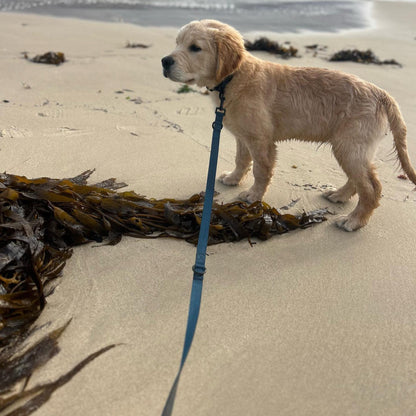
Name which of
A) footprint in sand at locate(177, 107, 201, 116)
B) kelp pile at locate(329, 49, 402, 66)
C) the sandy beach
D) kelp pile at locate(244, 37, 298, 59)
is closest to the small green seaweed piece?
footprint in sand at locate(177, 107, 201, 116)

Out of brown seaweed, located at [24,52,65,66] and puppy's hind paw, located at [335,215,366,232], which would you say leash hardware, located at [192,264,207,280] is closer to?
puppy's hind paw, located at [335,215,366,232]

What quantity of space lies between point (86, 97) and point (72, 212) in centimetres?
308

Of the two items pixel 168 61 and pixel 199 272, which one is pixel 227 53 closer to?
pixel 168 61

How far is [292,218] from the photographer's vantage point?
10.6 feet

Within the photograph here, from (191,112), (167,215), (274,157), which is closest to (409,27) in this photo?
(191,112)

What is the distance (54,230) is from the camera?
8.99ft

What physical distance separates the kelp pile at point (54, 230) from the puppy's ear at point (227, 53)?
3.34 feet

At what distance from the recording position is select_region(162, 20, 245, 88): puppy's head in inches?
121

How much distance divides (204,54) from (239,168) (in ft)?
3.89

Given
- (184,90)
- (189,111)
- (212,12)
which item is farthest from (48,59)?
(212,12)

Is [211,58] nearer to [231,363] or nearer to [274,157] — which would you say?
[274,157]

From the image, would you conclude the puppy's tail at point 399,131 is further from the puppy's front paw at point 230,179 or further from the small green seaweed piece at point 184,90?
the small green seaweed piece at point 184,90

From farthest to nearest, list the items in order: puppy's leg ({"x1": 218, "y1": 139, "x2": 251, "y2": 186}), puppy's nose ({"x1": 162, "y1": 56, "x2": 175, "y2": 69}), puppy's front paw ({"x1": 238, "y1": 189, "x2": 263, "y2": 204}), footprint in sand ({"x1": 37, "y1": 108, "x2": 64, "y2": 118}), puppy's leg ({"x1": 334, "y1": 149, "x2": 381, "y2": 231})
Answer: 1. footprint in sand ({"x1": 37, "y1": 108, "x2": 64, "y2": 118})
2. puppy's leg ({"x1": 218, "y1": 139, "x2": 251, "y2": 186})
3. puppy's front paw ({"x1": 238, "y1": 189, "x2": 263, "y2": 204})
4. puppy's leg ({"x1": 334, "y1": 149, "x2": 381, "y2": 231})
5. puppy's nose ({"x1": 162, "y1": 56, "x2": 175, "y2": 69})

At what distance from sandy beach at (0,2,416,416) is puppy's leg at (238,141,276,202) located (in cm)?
17
